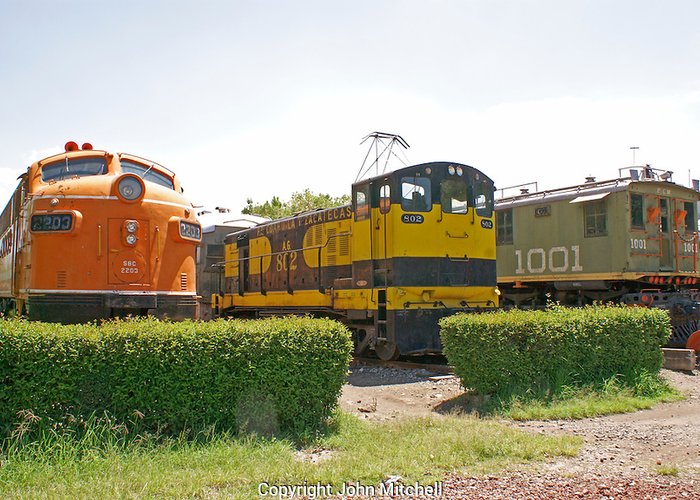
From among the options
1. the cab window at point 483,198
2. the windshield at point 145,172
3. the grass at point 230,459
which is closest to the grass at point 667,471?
the grass at point 230,459

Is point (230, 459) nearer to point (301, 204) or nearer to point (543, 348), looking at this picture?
point (543, 348)

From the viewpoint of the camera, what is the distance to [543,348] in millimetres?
8430

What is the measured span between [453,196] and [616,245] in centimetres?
487

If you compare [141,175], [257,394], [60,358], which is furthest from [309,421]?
[141,175]

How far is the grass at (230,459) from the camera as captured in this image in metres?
4.80

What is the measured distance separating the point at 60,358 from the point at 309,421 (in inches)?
103

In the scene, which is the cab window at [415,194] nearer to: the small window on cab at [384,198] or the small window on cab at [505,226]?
the small window on cab at [384,198]

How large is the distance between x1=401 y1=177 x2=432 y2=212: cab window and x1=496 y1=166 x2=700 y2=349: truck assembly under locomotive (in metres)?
3.91

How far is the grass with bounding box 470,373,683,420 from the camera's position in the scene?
755cm

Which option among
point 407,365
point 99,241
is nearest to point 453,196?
point 407,365

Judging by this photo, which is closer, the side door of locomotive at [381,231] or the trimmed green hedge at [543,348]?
the trimmed green hedge at [543,348]

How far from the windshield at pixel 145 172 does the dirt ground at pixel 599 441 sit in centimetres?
481

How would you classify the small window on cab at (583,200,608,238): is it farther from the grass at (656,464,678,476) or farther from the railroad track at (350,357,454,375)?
the grass at (656,464,678,476)

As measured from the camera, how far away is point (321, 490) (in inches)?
194
